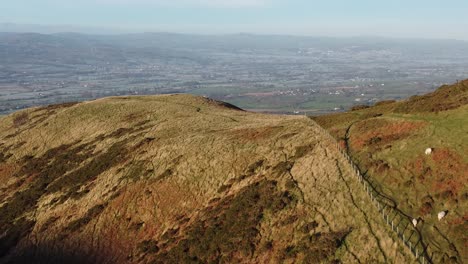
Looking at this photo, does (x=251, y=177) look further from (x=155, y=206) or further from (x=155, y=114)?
(x=155, y=114)

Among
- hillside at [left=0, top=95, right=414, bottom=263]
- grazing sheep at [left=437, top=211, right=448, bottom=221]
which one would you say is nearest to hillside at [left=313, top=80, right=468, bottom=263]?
grazing sheep at [left=437, top=211, right=448, bottom=221]

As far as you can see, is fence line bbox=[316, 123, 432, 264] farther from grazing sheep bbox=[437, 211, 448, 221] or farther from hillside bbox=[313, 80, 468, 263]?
grazing sheep bbox=[437, 211, 448, 221]

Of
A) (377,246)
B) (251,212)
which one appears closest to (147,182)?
(251,212)

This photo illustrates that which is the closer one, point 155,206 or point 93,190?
point 155,206

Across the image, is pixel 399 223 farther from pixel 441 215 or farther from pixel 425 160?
pixel 425 160

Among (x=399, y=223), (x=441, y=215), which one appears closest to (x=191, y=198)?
(x=399, y=223)

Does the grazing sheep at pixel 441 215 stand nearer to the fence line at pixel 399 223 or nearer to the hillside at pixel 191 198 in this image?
the fence line at pixel 399 223
